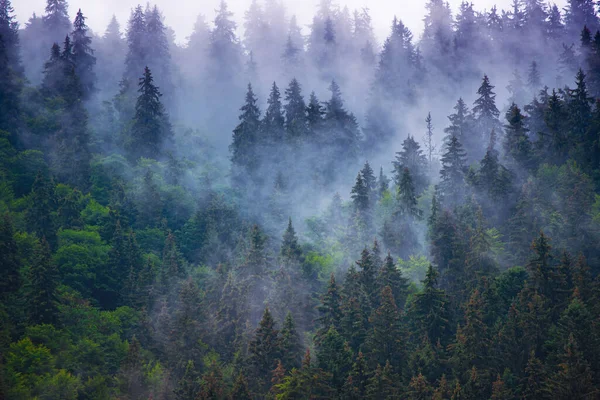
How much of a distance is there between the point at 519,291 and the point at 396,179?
26.6m

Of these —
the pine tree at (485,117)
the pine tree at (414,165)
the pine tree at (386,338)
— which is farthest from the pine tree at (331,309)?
the pine tree at (485,117)

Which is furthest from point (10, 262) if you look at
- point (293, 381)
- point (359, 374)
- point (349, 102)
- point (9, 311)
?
point (349, 102)

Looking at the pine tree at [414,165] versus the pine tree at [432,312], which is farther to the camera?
the pine tree at [414,165]

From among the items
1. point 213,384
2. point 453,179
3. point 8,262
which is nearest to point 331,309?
point 213,384

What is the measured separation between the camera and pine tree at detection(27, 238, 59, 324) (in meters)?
55.2

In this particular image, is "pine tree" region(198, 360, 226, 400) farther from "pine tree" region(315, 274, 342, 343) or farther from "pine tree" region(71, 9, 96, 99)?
"pine tree" region(71, 9, 96, 99)

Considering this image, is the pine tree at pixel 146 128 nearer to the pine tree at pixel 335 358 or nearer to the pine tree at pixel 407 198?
the pine tree at pixel 407 198

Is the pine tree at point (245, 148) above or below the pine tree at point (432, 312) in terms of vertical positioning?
above

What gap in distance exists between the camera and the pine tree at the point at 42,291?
55156mm

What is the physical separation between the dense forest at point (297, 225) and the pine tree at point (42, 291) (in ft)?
0.56

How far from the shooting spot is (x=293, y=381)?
49781 millimetres

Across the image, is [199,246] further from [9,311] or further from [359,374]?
[359,374]

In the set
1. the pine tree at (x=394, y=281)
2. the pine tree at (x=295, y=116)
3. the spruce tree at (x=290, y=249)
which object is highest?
the pine tree at (x=295, y=116)

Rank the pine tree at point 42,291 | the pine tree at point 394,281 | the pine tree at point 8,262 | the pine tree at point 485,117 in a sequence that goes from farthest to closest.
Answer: the pine tree at point 485,117, the pine tree at point 394,281, the pine tree at point 8,262, the pine tree at point 42,291
